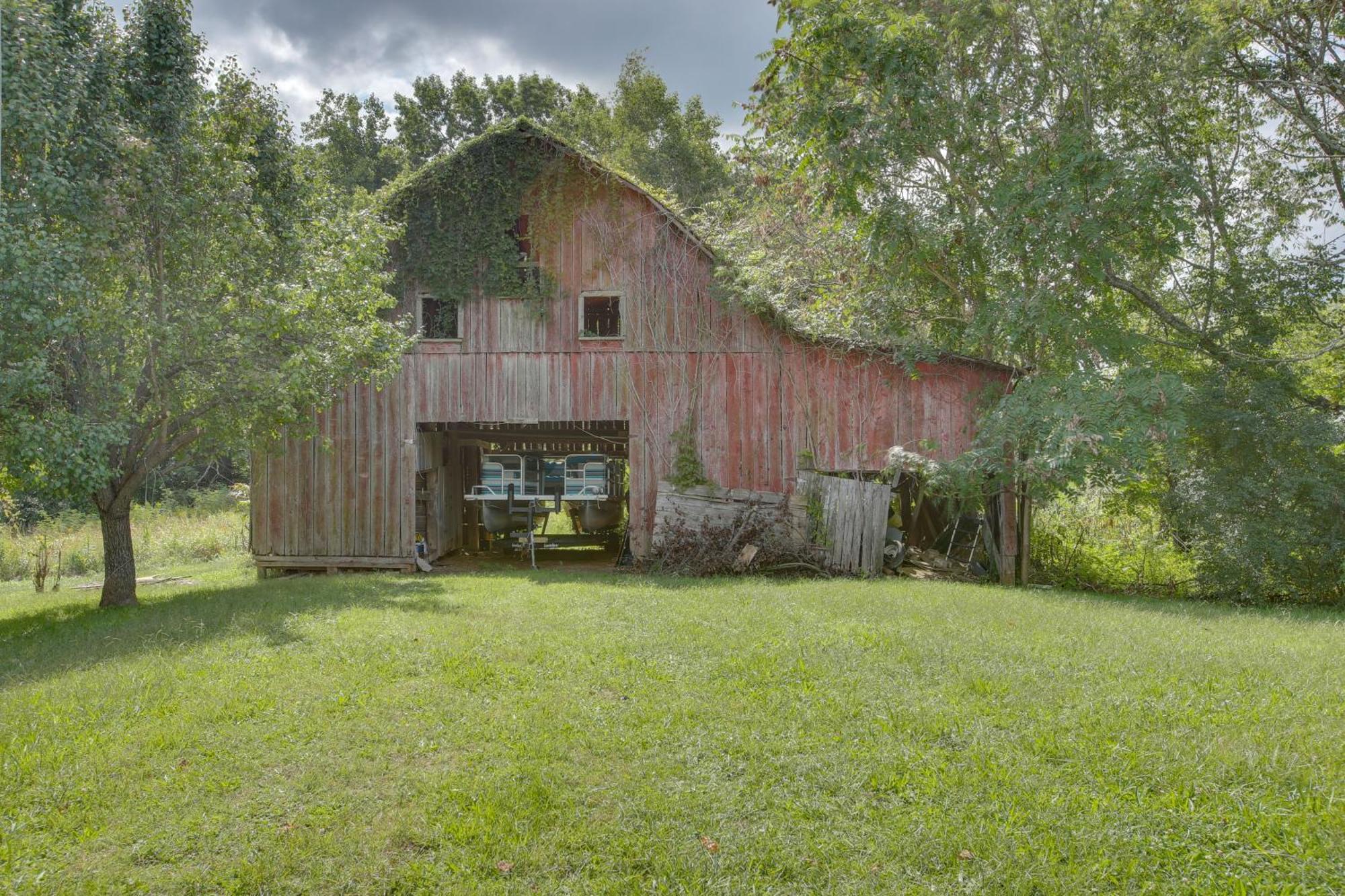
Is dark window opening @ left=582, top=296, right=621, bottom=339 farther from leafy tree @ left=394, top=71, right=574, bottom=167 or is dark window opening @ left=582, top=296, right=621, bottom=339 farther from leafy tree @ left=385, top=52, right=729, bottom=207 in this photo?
leafy tree @ left=394, top=71, right=574, bottom=167

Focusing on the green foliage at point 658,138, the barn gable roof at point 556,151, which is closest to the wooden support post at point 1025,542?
the barn gable roof at point 556,151

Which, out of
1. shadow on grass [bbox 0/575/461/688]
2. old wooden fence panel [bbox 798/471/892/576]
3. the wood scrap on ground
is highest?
old wooden fence panel [bbox 798/471/892/576]

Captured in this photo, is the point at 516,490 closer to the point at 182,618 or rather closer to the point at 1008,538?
the point at 182,618

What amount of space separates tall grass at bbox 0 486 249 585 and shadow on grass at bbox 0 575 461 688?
220 inches

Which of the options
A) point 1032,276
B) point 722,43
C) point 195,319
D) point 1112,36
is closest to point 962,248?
point 1032,276

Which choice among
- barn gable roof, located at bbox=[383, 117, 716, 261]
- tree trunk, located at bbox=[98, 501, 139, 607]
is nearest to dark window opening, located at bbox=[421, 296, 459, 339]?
barn gable roof, located at bbox=[383, 117, 716, 261]

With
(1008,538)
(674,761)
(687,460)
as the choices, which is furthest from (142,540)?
(674,761)

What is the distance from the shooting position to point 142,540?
18.0m

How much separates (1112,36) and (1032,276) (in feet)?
10.8

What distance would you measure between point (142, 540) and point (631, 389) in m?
12.3

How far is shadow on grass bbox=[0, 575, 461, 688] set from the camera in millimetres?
6551

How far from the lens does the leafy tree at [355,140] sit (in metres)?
26.0

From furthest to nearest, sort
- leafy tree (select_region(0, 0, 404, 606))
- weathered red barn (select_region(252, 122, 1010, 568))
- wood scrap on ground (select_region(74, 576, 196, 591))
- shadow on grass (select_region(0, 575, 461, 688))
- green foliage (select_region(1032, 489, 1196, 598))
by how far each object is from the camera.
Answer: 1. weathered red barn (select_region(252, 122, 1010, 568))
2. wood scrap on ground (select_region(74, 576, 196, 591))
3. green foliage (select_region(1032, 489, 1196, 598))
4. leafy tree (select_region(0, 0, 404, 606))
5. shadow on grass (select_region(0, 575, 461, 688))

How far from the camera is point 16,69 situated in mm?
7191
